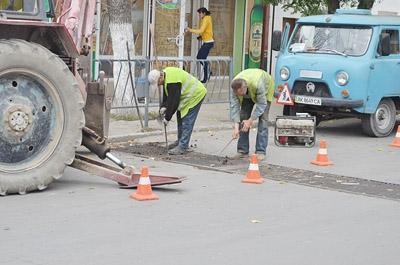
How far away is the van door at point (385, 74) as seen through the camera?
13.0 metres

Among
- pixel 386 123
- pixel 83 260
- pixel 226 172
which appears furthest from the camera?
pixel 386 123

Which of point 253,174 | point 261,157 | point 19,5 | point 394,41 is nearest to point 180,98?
point 261,157

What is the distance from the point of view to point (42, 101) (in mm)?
7934

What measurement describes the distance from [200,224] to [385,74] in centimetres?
735

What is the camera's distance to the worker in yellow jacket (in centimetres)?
1035

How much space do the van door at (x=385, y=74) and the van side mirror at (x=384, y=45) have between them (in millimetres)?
55

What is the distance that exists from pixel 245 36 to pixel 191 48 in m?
1.85

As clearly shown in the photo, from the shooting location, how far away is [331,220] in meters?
7.25

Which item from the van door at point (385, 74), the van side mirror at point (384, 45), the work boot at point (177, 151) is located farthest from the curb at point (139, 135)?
the van side mirror at point (384, 45)

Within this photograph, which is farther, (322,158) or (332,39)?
(332,39)

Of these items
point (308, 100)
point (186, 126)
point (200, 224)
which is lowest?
point (200, 224)

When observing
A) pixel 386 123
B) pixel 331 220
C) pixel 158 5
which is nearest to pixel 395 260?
pixel 331 220

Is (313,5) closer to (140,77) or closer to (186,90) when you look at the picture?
(140,77)

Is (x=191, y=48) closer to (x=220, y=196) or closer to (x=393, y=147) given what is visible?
(x=393, y=147)
